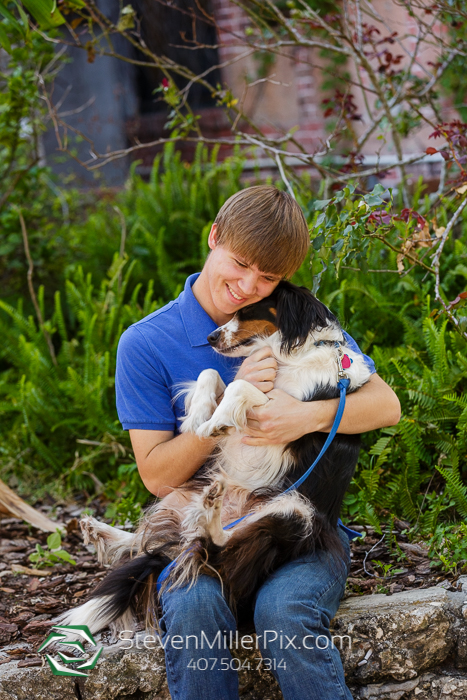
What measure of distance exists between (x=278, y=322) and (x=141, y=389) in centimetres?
57

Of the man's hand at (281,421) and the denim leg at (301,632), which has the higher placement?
the man's hand at (281,421)

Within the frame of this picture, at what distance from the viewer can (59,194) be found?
648 cm

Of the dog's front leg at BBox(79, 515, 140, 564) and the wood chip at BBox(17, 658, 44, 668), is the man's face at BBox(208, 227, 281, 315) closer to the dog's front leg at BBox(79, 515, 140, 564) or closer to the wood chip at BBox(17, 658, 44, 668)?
the dog's front leg at BBox(79, 515, 140, 564)

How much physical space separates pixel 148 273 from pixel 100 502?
2022mm

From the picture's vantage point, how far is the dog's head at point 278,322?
2.38m

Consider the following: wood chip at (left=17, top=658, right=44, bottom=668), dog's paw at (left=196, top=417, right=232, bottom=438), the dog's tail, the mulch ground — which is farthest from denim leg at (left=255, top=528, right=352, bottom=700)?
wood chip at (left=17, top=658, right=44, bottom=668)

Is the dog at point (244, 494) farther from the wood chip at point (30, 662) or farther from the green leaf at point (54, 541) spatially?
the green leaf at point (54, 541)

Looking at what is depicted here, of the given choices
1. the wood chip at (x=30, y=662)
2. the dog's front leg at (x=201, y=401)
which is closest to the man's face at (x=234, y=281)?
the dog's front leg at (x=201, y=401)

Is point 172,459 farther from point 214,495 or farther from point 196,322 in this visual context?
point 196,322

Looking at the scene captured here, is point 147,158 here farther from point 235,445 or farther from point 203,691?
point 203,691

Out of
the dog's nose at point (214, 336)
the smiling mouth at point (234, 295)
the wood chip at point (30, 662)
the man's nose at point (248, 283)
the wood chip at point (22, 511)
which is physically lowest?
the wood chip at point (22, 511)

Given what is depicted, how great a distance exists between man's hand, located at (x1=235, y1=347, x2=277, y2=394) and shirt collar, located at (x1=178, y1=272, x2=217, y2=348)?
0.19 metres

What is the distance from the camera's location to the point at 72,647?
92.5 inches

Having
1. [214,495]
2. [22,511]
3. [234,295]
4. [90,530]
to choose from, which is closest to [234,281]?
[234,295]
